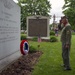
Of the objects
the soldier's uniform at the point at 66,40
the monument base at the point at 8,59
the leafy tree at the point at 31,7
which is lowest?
the monument base at the point at 8,59

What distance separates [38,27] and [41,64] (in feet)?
41.1

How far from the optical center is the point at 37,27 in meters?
23.5

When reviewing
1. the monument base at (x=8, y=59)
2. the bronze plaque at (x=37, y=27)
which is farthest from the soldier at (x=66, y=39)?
the bronze plaque at (x=37, y=27)

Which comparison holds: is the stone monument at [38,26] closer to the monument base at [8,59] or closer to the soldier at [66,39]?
the monument base at [8,59]

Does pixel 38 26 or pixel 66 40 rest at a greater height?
pixel 38 26

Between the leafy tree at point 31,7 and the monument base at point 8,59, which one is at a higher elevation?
the leafy tree at point 31,7

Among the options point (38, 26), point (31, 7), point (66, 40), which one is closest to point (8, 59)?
point (66, 40)

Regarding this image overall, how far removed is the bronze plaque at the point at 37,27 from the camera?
23.4m

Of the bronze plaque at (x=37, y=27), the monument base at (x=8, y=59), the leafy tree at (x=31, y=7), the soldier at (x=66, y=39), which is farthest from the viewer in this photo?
the leafy tree at (x=31, y=7)

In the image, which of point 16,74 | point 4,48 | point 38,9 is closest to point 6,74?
point 16,74

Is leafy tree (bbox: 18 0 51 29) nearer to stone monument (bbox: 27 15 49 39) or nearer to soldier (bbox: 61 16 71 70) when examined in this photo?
stone monument (bbox: 27 15 49 39)

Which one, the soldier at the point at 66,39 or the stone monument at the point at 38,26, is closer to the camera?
the soldier at the point at 66,39

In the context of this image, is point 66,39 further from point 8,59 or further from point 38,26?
point 38,26

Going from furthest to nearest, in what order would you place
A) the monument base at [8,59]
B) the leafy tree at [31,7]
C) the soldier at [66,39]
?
the leafy tree at [31,7] < the soldier at [66,39] < the monument base at [8,59]
